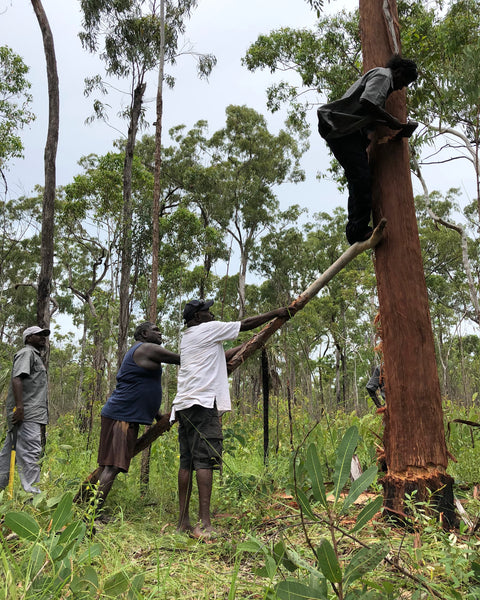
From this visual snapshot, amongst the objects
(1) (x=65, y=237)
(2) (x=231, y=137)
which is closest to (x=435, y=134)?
(2) (x=231, y=137)

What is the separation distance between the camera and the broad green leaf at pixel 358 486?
3.87 ft

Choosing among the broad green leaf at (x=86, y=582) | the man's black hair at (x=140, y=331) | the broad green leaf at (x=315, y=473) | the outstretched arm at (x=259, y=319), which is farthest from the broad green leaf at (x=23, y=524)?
the man's black hair at (x=140, y=331)

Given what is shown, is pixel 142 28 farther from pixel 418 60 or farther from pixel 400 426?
pixel 400 426

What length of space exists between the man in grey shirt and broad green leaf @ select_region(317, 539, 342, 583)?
3.80 m

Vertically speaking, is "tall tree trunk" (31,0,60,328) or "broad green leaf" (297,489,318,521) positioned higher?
"tall tree trunk" (31,0,60,328)

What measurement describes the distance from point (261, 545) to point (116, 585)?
2.01 ft

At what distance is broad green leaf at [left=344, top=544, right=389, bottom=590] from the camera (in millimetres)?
1170

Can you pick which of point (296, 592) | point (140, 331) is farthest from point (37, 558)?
point (140, 331)

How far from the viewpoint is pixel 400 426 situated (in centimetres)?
262

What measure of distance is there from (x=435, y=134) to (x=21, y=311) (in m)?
20.3

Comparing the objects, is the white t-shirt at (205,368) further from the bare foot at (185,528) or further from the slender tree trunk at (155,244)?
the slender tree trunk at (155,244)

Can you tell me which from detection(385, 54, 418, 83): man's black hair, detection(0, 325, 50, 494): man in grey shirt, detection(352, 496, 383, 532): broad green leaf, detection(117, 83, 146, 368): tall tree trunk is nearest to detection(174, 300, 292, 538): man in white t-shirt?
detection(385, 54, 418, 83): man's black hair

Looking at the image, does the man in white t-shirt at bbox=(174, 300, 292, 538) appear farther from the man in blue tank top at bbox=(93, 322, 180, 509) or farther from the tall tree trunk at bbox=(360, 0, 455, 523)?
the tall tree trunk at bbox=(360, 0, 455, 523)

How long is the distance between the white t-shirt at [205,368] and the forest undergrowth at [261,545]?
658 millimetres
